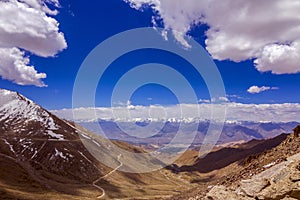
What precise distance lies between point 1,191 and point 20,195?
26.3 ft

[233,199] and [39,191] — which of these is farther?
[39,191]

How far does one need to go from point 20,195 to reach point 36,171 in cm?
6683

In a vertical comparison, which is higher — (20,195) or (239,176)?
(239,176)

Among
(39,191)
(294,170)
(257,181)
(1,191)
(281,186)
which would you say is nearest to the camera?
(281,186)

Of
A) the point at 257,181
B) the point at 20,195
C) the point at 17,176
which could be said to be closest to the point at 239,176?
the point at 257,181

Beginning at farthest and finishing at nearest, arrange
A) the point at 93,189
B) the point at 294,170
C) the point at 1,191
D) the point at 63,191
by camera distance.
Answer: the point at 93,189 → the point at 63,191 → the point at 1,191 → the point at 294,170

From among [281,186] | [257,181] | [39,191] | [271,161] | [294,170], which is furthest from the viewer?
[39,191]

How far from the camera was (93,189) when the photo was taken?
597 ft

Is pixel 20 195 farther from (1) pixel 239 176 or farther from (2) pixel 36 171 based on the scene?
(1) pixel 239 176

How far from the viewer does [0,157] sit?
188 meters

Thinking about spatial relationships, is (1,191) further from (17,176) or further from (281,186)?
(281,186)

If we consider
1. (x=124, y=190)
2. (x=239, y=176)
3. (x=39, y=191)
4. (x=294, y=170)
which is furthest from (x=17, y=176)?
(x=294, y=170)

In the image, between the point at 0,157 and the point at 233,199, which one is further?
the point at 0,157

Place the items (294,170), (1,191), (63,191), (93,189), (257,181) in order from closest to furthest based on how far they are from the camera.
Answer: (294,170), (257,181), (1,191), (63,191), (93,189)
